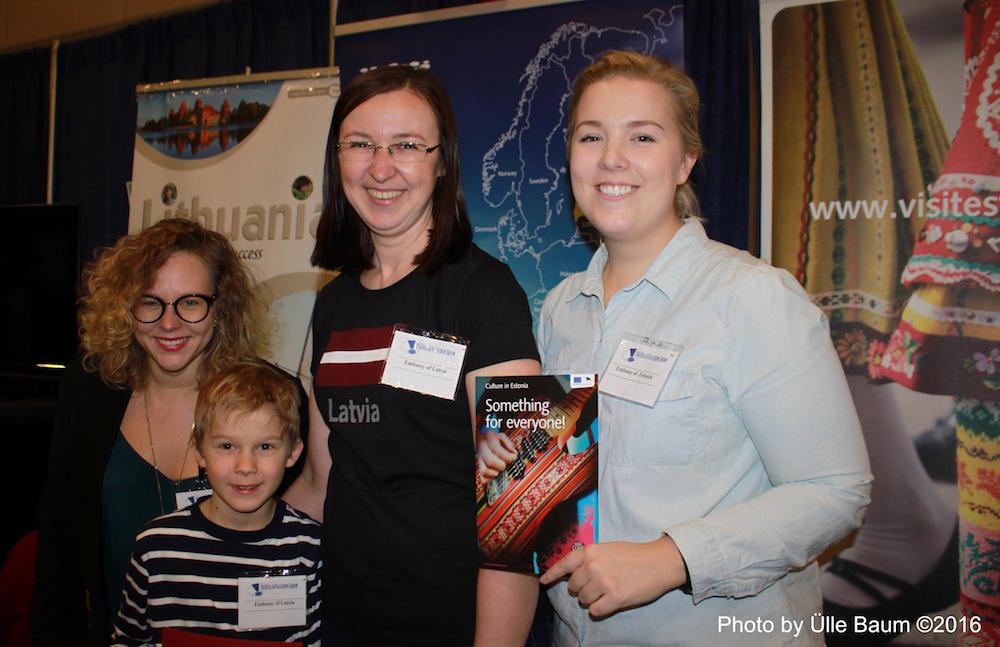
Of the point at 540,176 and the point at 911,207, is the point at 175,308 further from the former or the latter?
the point at 911,207

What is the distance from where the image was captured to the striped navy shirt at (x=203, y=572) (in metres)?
1.78

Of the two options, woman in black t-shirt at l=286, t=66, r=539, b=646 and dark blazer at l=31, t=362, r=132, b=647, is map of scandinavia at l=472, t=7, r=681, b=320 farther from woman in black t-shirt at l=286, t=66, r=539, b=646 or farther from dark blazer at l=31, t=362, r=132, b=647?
dark blazer at l=31, t=362, r=132, b=647

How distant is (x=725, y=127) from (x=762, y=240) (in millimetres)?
611

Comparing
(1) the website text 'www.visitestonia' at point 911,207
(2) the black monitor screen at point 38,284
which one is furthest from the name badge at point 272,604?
(2) the black monitor screen at point 38,284

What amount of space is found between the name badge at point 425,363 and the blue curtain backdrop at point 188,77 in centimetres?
215

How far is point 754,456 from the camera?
4.60 ft

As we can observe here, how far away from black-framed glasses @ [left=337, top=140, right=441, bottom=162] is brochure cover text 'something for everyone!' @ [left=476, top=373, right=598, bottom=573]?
603mm

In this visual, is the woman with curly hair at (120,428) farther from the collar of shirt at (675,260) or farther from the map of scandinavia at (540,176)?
the map of scandinavia at (540,176)

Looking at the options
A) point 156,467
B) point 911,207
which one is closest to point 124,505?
point 156,467

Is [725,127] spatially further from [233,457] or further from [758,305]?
[233,457]

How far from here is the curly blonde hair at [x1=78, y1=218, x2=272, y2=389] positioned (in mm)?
2035

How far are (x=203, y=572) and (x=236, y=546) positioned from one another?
10 cm

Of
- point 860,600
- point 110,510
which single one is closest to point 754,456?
point 110,510

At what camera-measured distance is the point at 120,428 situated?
2.06 meters
